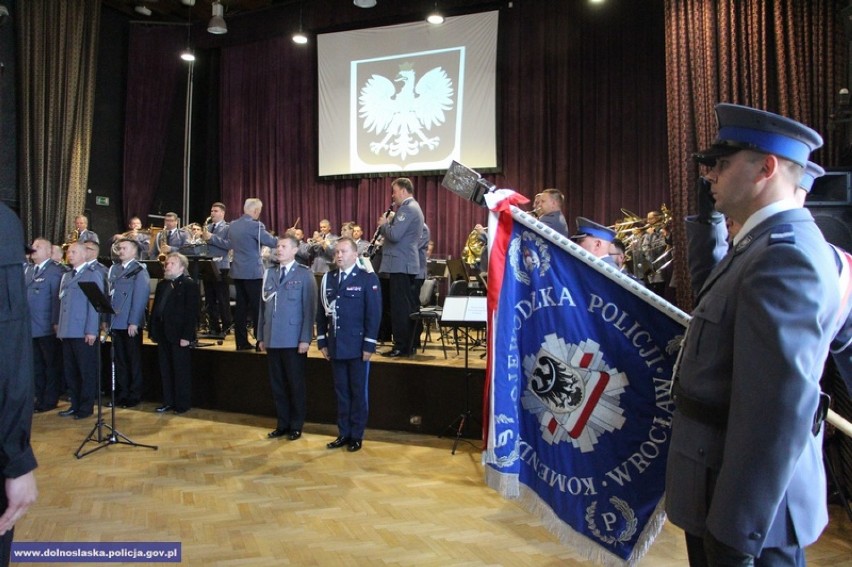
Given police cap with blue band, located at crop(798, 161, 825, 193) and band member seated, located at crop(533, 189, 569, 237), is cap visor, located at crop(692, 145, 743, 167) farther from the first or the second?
band member seated, located at crop(533, 189, 569, 237)

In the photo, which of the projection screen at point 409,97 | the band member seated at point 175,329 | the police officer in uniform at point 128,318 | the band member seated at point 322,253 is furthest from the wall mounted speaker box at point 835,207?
the projection screen at point 409,97

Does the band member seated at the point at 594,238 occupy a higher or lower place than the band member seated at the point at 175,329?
higher

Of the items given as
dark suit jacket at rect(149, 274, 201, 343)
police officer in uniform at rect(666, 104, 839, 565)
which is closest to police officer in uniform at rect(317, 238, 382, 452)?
dark suit jacket at rect(149, 274, 201, 343)

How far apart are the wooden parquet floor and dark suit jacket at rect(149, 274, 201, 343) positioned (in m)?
1.15

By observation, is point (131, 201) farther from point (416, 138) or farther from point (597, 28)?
point (597, 28)

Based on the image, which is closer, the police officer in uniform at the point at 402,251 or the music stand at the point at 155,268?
the police officer in uniform at the point at 402,251

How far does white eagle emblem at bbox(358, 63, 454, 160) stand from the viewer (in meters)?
11.3

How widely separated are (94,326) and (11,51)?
289 inches

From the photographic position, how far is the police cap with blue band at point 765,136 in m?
1.52

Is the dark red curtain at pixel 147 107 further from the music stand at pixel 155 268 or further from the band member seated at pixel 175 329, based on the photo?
the band member seated at pixel 175 329

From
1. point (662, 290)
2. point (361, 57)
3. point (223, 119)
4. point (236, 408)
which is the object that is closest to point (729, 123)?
point (236, 408)

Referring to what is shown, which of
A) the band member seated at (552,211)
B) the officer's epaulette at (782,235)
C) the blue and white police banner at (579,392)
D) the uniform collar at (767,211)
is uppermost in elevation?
the band member seated at (552,211)

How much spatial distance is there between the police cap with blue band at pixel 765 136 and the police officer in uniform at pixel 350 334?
12.7 feet

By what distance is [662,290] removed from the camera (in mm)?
8500
